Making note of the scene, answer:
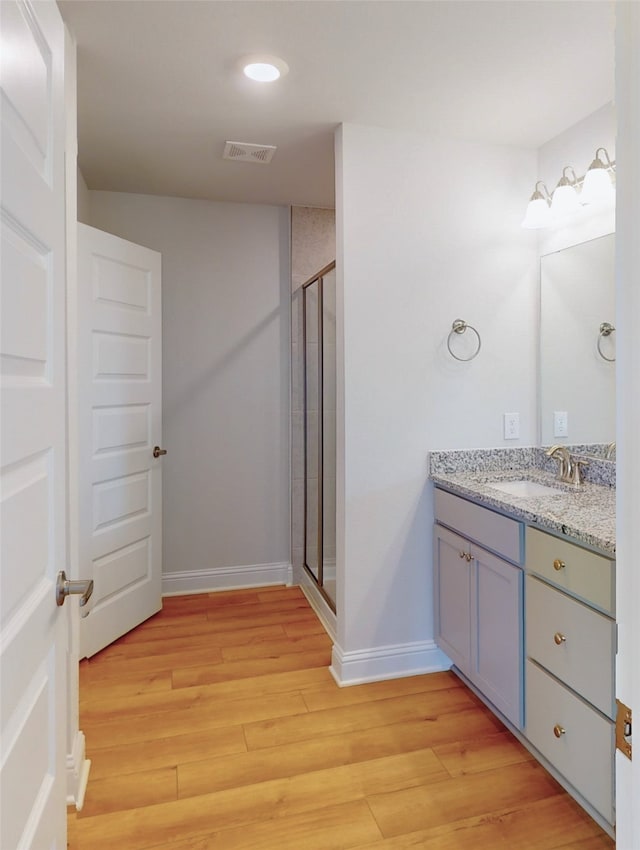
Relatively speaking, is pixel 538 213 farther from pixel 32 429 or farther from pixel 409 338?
pixel 32 429

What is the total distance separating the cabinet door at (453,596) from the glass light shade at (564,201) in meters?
1.50

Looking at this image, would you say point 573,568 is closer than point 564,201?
Yes

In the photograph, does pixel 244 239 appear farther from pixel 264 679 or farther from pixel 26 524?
pixel 26 524

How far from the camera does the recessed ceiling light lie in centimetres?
183

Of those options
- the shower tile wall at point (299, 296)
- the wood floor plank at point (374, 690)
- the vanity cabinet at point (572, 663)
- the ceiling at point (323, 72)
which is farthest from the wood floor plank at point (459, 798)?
the ceiling at point (323, 72)

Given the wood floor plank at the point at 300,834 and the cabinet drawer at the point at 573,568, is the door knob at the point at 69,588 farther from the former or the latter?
the cabinet drawer at the point at 573,568

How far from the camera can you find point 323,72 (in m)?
1.90

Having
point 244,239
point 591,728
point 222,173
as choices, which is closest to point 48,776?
point 591,728

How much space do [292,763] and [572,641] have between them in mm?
1055

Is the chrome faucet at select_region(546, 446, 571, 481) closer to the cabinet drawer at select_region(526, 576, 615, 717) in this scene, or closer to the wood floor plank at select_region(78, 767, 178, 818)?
the cabinet drawer at select_region(526, 576, 615, 717)

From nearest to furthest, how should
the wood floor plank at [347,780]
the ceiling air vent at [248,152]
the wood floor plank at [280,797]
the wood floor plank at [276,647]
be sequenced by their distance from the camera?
the wood floor plank at [280,797]
the wood floor plank at [347,780]
the ceiling air vent at [248,152]
the wood floor plank at [276,647]

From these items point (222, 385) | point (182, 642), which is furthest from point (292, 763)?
point (222, 385)

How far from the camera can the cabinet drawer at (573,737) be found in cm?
146

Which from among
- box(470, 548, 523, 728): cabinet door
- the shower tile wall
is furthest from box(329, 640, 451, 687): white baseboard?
the shower tile wall
